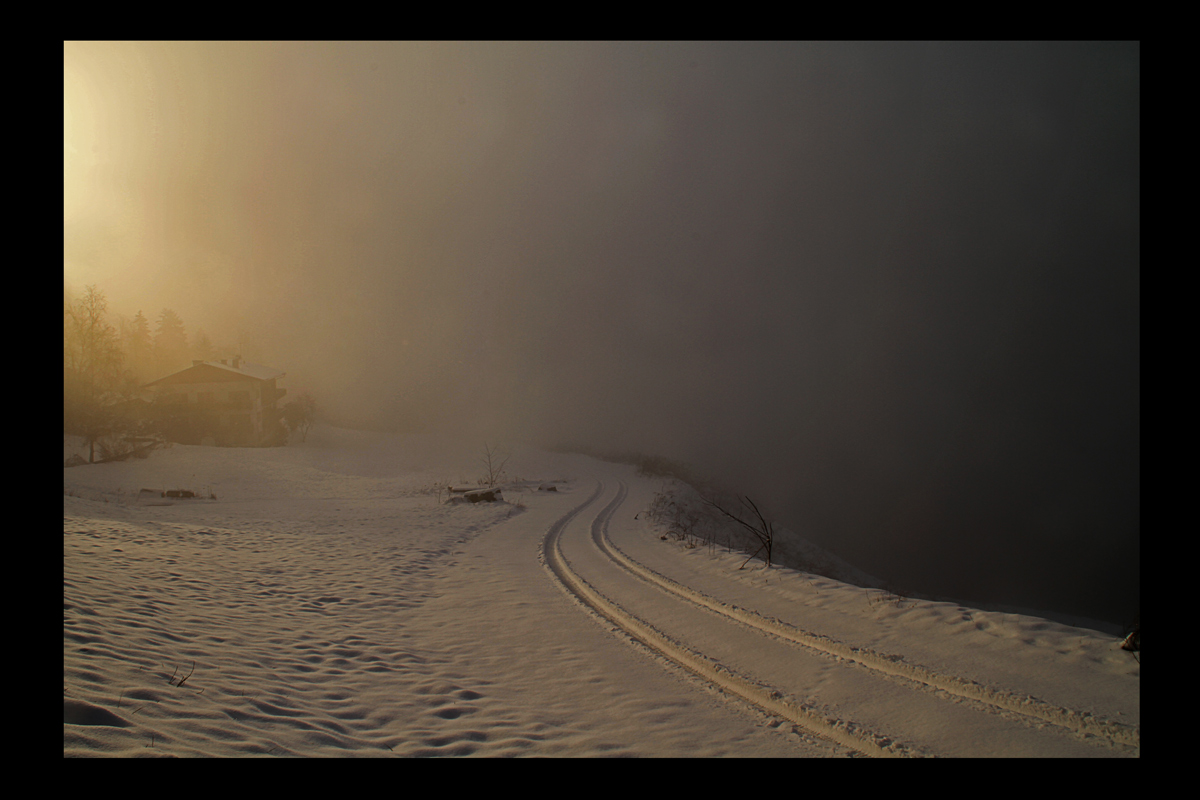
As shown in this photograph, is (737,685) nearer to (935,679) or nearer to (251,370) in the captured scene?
(935,679)

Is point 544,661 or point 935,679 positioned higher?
point 935,679

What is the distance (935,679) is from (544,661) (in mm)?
4261

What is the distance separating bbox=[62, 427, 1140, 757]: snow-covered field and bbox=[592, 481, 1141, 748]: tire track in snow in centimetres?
2

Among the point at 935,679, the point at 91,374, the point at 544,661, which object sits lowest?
the point at 544,661

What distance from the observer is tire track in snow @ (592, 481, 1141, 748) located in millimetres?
3703

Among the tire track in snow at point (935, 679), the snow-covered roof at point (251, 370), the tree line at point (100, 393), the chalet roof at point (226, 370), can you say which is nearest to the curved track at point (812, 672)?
the tire track in snow at point (935, 679)

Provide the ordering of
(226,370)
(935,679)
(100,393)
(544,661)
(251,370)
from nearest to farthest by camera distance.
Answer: (935,679), (544,661), (100,393), (226,370), (251,370)

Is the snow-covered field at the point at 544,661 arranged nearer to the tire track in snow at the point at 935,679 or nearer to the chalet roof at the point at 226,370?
the tire track in snow at the point at 935,679

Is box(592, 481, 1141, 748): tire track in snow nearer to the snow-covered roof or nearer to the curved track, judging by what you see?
the curved track

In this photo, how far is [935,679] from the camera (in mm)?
4609

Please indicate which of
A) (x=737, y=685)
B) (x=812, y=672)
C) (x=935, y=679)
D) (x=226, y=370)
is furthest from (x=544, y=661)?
(x=226, y=370)
